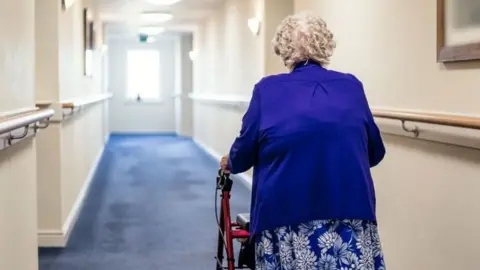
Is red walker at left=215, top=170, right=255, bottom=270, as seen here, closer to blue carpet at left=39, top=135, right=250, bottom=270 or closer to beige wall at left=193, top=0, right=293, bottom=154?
blue carpet at left=39, top=135, right=250, bottom=270

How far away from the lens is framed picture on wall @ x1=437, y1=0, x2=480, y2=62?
2393 millimetres

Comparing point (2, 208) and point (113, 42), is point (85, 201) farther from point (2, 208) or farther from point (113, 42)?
point (113, 42)

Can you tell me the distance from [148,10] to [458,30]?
8.13m

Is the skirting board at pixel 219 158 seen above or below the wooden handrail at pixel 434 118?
below

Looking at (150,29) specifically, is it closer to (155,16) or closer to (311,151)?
(155,16)

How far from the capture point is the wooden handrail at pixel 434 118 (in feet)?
7.34

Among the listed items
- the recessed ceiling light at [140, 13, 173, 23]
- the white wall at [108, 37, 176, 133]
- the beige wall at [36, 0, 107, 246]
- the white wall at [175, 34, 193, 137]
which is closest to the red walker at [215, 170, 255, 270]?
the beige wall at [36, 0, 107, 246]

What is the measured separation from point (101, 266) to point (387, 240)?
1790 mm

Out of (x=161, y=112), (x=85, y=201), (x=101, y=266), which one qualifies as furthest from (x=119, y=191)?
(x=161, y=112)

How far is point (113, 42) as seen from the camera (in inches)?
661

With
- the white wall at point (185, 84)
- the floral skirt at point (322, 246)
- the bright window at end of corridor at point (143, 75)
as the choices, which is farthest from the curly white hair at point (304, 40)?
the bright window at end of corridor at point (143, 75)

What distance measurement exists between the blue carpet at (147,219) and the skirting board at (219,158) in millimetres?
97

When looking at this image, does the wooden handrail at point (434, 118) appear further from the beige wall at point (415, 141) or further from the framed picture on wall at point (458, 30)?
the framed picture on wall at point (458, 30)

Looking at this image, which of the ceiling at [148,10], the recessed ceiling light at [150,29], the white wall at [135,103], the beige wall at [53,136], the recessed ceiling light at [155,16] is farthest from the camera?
the white wall at [135,103]
